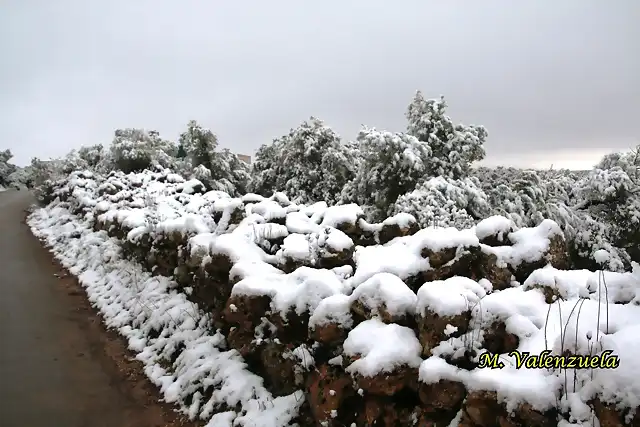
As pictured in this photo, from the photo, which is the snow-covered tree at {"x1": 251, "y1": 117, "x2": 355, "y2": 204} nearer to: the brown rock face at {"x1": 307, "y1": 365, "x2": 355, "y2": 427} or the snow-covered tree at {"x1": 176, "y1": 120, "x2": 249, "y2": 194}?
the snow-covered tree at {"x1": 176, "y1": 120, "x2": 249, "y2": 194}

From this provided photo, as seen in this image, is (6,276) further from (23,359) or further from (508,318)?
(508,318)

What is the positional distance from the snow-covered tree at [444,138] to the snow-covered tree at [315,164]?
382 centimetres

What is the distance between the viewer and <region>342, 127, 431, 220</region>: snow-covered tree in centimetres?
1062

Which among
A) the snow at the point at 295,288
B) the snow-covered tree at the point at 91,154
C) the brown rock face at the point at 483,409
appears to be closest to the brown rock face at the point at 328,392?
the snow at the point at 295,288


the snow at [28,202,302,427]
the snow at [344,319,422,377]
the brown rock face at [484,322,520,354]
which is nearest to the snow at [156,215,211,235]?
the snow at [28,202,302,427]

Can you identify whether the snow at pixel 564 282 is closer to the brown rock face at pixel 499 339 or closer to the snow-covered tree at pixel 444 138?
the brown rock face at pixel 499 339

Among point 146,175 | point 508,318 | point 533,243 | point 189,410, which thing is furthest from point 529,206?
point 146,175

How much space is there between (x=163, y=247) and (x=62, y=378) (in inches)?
95.6

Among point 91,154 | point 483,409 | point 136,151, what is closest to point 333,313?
point 483,409

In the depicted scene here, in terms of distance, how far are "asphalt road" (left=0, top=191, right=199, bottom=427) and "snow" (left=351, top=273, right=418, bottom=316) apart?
7.79 feet

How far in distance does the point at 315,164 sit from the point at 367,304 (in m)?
12.6

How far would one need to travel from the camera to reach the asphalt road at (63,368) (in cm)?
391

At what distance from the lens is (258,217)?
5488 millimetres

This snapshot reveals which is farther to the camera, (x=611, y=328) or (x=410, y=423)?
(x=410, y=423)
